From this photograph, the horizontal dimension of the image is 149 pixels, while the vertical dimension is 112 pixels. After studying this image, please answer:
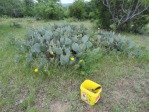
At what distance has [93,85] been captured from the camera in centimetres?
184

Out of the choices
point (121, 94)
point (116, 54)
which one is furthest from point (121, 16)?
point (121, 94)

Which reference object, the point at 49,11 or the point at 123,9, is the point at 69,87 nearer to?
the point at 123,9

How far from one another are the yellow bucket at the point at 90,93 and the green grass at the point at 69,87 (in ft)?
0.26

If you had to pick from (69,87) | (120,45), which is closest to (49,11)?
(120,45)

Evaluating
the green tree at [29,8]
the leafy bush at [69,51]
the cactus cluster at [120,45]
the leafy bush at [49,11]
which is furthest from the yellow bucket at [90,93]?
the green tree at [29,8]

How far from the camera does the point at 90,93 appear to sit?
5.41ft

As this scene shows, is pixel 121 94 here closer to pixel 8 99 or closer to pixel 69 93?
pixel 69 93

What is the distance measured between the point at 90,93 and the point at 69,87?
46cm

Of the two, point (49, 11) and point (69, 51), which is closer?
point (69, 51)

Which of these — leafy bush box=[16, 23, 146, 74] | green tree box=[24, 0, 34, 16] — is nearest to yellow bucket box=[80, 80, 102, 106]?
leafy bush box=[16, 23, 146, 74]

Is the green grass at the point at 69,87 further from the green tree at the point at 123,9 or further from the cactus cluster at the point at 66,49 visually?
the green tree at the point at 123,9

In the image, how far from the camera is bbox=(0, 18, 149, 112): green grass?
1.75m

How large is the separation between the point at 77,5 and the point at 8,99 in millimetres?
7083

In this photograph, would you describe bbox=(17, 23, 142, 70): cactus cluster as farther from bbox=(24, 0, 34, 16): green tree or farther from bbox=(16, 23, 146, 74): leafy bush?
bbox=(24, 0, 34, 16): green tree
